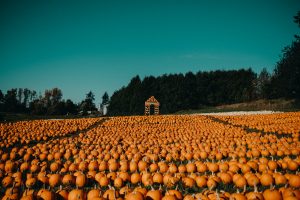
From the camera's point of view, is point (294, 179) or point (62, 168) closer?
point (294, 179)

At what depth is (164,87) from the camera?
3282 inches

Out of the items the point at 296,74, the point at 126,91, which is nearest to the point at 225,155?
the point at 296,74

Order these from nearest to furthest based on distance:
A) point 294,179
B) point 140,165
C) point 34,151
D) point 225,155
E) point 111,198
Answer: point 111,198
point 294,179
point 140,165
point 225,155
point 34,151

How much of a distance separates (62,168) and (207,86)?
85.8 metres

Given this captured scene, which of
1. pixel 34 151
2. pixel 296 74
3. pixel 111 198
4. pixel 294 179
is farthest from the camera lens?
pixel 296 74

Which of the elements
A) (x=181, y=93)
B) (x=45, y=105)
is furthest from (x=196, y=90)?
(x=45, y=105)

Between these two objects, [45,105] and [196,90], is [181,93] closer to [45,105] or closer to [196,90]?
[196,90]

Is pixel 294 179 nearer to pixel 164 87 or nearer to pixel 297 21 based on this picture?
pixel 297 21

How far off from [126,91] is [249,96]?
47071 mm

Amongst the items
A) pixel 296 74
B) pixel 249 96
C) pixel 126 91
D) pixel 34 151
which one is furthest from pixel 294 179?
pixel 126 91

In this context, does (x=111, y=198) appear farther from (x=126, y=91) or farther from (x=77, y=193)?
(x=126, y=91)

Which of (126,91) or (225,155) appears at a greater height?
(126,91)

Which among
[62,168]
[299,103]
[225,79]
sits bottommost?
[62,168]

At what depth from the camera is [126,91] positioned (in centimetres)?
9606
